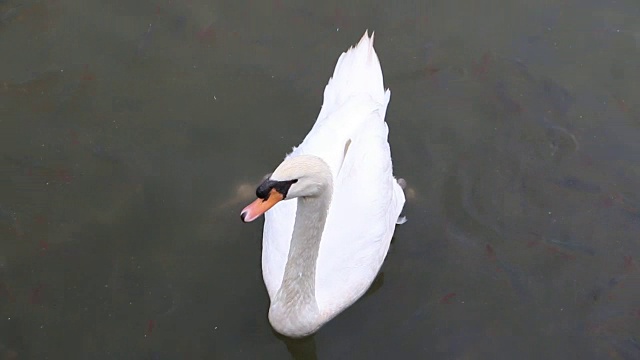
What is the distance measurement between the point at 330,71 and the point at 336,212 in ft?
5.96

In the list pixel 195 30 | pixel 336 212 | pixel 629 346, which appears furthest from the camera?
pixel 195 30

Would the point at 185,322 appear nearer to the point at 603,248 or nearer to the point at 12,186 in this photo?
the point at 12,186

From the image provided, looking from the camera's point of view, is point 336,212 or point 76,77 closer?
point 336,212

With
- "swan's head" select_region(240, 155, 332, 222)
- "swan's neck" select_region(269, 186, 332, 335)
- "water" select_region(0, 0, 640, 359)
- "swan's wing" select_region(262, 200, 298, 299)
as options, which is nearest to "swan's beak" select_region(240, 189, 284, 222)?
"swan's head" select_region(240, 155, 332, 222)

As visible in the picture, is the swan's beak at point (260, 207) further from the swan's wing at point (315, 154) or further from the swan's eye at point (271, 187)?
the swan's wing at point (315, 154)

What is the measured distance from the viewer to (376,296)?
19.2 ft

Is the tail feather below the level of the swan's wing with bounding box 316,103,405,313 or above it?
above

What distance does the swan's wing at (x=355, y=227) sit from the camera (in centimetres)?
534

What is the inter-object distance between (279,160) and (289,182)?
2205mm

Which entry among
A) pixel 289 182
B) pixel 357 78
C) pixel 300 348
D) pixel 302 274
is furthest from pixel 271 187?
→ pixel 357 78

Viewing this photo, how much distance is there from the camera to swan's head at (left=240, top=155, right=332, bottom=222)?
165 inches

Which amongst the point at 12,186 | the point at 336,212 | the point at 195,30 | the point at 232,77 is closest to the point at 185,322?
the point at 336,212

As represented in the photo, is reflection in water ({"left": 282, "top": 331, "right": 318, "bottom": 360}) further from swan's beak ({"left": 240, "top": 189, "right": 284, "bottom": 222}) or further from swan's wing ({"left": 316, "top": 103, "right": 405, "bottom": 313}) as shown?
swan's beak ({"left": 240, "top": 189, "right": 284, "bottom": 222})

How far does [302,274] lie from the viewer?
16.4 feet
